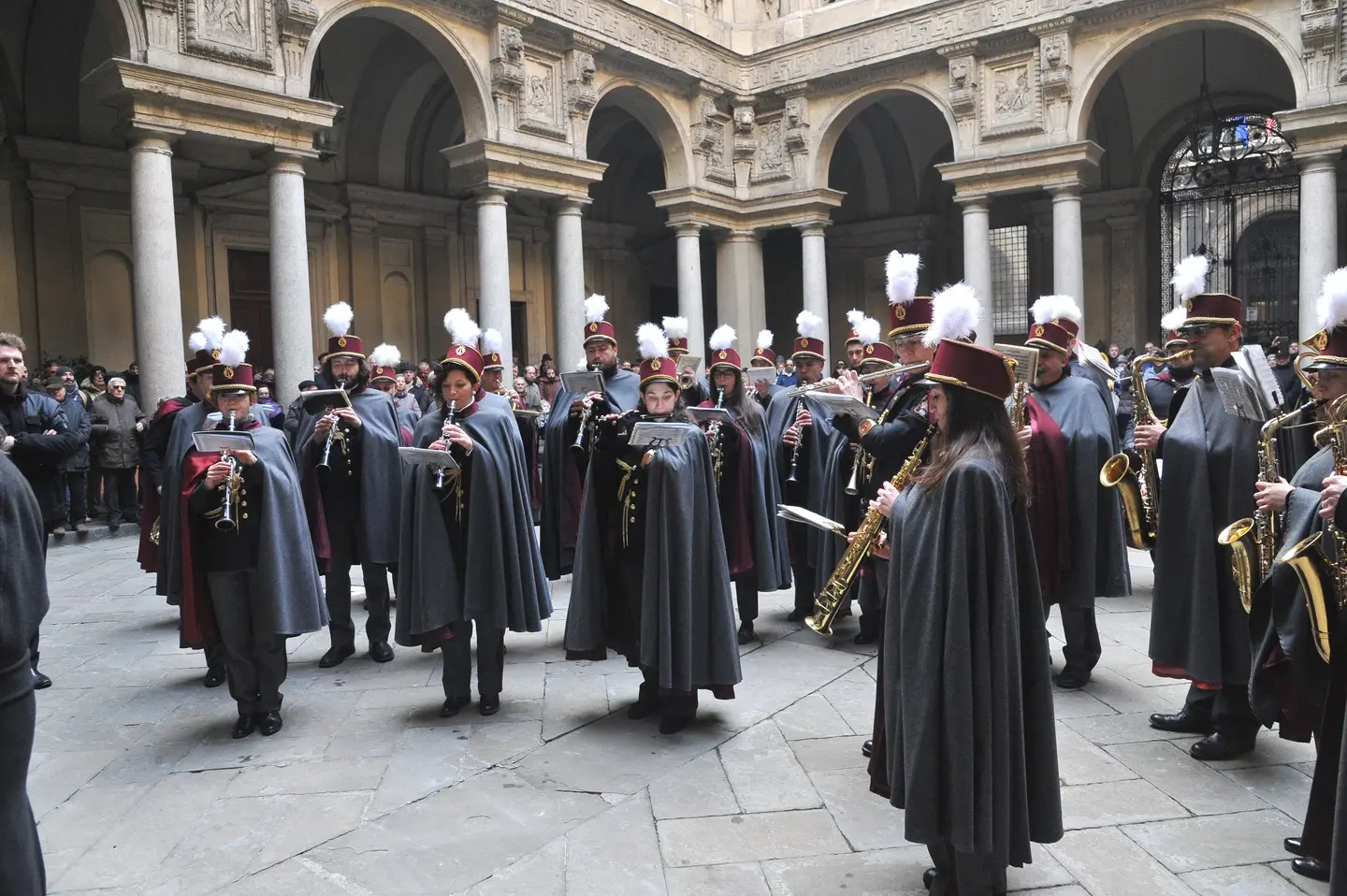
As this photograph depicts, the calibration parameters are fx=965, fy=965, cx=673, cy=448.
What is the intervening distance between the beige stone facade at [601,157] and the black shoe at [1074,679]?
9.74 metres

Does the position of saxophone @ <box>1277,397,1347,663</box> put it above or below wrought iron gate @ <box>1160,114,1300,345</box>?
below

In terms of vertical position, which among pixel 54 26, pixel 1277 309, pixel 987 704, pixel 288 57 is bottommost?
pixel 987 704

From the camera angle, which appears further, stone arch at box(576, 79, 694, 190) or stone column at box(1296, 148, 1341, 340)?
stone arch at box(576, 79, 694, 190)

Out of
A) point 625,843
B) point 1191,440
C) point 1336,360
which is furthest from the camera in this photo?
point 1191,440

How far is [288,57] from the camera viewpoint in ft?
37.8

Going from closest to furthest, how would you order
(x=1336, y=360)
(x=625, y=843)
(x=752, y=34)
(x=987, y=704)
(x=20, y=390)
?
(x=987, y=704)
(x=1336, y=360)
(x=625, y=843)
(x=20, y=390)
(x=752, y=34)

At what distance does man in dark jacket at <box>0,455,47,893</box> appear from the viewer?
2531 mm

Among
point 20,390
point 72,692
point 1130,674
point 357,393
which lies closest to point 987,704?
point 1130,674

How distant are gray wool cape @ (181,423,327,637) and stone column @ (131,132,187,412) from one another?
22.2ft

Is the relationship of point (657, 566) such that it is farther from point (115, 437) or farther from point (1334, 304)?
point (115, 437)

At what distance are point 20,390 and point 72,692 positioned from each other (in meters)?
1.88

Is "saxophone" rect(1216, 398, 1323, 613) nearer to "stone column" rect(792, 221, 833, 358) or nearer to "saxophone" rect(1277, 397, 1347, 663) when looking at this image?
"saxophone" rect(1277, 397, 1347, 663)

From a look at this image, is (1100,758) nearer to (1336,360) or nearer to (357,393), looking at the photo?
(1336,360)

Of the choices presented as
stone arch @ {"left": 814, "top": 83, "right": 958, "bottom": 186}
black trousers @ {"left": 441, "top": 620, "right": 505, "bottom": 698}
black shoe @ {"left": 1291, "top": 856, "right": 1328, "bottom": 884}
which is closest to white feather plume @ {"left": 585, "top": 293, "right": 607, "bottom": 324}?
black trousers @ {"left": 441, "top": 620, "right": 505, "bottom": 698}
